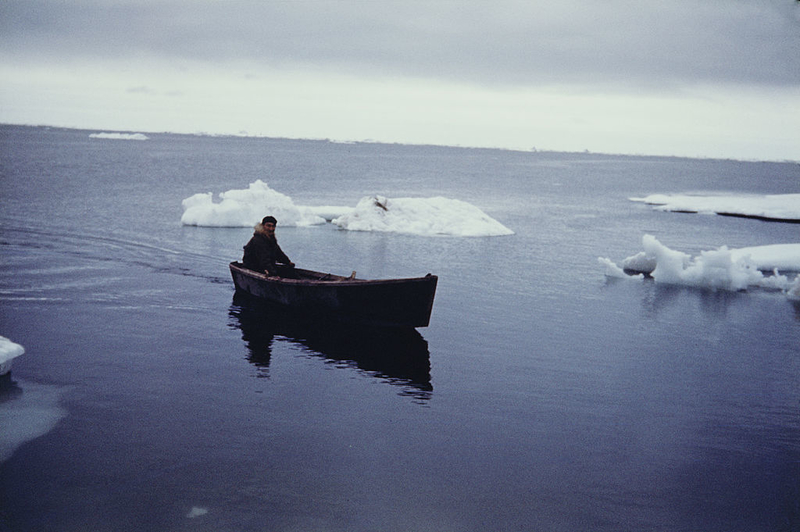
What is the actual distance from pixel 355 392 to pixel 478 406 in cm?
209

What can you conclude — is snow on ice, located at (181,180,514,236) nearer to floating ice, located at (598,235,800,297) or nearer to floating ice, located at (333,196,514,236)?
floating ice, located at (333,196,514,236)

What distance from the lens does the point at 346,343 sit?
14.6 metres

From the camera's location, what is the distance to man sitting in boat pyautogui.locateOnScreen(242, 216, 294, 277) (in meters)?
16.5

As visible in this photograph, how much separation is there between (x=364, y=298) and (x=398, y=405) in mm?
3947

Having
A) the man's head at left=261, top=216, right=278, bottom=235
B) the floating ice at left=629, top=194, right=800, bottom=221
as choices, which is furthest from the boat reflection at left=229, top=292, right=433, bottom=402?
the floating ice at left=629, top=194, right=800, bottom=221

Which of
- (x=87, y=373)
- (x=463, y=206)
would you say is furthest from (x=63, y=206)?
(x=87, y=373)

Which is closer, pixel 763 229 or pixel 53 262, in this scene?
pixel 53 262

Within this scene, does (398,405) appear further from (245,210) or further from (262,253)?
(245,210)

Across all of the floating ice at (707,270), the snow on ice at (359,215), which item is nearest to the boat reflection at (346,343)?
the floating ice at (707,270)

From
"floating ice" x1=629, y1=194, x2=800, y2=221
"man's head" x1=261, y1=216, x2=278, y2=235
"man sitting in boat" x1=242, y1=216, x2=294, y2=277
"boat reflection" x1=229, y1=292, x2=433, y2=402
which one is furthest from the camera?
"floating ice" x1=629, y1=194, x2=800, y2=221

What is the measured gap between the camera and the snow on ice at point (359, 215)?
99.1 feet

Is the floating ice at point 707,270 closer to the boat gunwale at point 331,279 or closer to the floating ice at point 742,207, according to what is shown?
the boat gunwale at point 331,279

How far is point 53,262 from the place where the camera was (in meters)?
21.0

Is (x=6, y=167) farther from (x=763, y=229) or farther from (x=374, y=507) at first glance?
(x=374, y=507)
